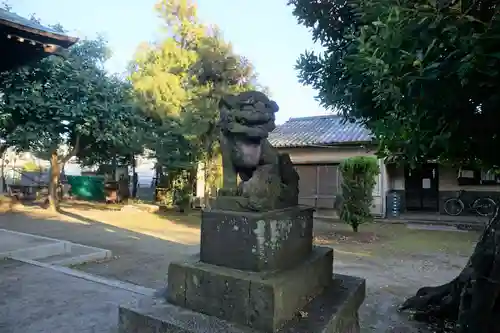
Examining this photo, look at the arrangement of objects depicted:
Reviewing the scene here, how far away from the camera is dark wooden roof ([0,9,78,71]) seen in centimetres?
498

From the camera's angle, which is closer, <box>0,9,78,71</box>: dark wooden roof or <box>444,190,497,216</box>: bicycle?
<box>0,9,78,71</box>: dark wooden roof

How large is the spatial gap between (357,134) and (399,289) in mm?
11040

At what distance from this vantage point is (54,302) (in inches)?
181

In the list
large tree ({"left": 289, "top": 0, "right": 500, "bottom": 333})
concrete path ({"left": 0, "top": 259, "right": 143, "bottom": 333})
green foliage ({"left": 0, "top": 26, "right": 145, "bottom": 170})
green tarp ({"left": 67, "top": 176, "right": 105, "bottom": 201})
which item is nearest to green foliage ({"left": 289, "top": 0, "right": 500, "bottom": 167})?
large tree ({"left": 289, "top": 0, "right": 500, "bottom": 333})

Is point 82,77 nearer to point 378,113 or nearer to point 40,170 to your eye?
point 378,113

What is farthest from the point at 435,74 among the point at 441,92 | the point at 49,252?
the point at 49,252

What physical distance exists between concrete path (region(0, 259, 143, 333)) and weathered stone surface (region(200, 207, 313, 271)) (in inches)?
73.0

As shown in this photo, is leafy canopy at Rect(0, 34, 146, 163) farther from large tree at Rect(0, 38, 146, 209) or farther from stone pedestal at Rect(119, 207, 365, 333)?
stone pedestal at Rect(119, 207, 365, 333)

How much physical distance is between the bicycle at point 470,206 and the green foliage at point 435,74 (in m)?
12.9

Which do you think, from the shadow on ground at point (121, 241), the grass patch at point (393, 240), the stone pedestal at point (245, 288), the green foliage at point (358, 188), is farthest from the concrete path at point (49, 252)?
the green foliage at point (358, 188)

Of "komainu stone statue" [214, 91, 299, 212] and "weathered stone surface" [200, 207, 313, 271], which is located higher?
"komainu stone statue" [214, 91, 299, 212]

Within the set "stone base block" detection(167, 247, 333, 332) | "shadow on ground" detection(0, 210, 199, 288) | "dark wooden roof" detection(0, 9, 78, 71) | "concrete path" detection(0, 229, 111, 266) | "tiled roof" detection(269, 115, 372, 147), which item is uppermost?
"tiled roof" detection(269, 115, 372, 147)

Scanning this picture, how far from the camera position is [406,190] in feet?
58.1

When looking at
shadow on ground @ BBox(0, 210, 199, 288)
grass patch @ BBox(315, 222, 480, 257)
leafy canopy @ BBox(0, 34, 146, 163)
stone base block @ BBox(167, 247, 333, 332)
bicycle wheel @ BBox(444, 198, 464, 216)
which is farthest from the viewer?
bicycle wheel @ BBox(444, 198, 464, 216)
